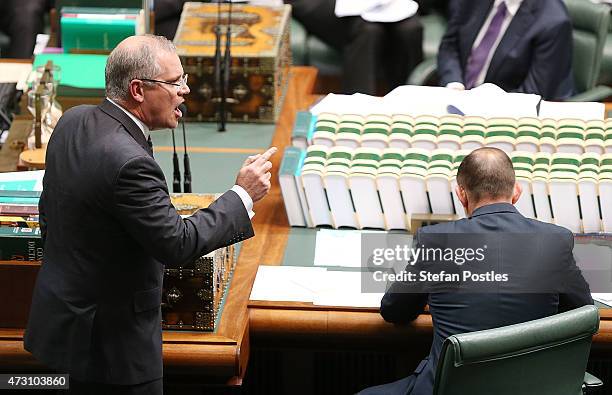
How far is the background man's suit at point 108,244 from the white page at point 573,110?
182 centimetres

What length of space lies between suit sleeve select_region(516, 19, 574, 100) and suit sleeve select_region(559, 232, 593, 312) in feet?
6.67

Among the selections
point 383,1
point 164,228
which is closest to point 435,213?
point 164,228

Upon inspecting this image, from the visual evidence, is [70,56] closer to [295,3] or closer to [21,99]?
[21,99]

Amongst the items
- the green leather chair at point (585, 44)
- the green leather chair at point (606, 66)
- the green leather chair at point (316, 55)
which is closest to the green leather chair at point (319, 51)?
the green leather chair at point (316, 55)

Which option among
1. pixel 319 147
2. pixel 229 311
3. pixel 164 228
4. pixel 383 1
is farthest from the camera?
pixel 383 1

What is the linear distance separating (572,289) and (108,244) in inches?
45.7

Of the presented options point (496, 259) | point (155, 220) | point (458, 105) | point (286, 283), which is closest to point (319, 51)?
point (458, 105)

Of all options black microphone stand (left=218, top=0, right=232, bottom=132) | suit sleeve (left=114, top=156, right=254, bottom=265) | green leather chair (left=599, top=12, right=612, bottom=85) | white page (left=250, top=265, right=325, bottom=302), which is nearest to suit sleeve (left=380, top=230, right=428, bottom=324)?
white page (left=250, top=265, right=325, bottom=302)

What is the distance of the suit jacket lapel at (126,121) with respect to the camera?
268 centimetres

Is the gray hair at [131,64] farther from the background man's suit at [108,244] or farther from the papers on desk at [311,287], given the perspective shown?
the papers on desk at [311,287]

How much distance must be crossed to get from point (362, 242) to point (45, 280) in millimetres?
1206

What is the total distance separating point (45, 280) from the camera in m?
2.74

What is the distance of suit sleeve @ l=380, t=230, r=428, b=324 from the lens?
10.0 ft

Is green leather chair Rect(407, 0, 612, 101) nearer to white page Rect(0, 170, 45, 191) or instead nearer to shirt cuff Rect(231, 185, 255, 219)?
white page Rect(0, 170, 45, 191)
